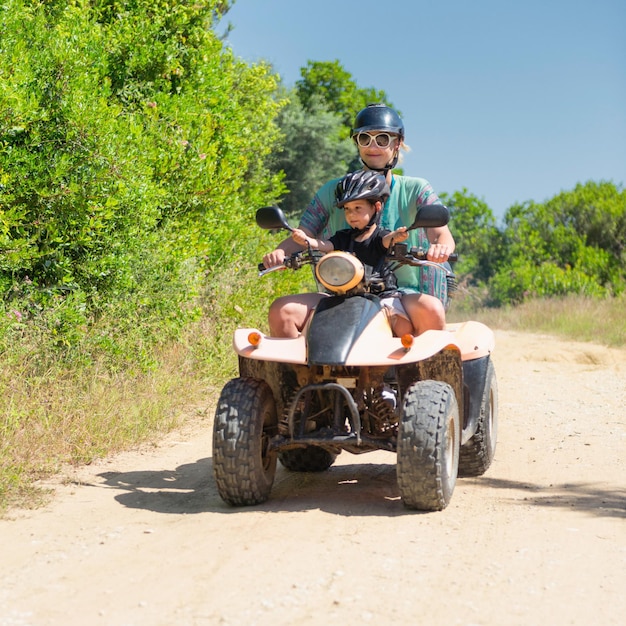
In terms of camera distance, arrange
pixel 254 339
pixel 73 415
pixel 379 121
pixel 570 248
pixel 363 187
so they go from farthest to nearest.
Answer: pixel 570 248
pixel 73 415
pixel 379 121
pixel 363 187
pixel 254 339

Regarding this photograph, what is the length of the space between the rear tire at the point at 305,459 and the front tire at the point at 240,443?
1.11 meters

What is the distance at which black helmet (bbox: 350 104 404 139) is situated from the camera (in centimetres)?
638

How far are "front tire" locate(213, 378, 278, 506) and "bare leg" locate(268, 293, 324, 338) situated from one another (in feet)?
1.16

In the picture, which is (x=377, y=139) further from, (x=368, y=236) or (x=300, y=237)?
(x=300, y=237)

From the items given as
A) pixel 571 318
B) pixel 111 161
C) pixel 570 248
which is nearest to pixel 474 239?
pixel 570 248

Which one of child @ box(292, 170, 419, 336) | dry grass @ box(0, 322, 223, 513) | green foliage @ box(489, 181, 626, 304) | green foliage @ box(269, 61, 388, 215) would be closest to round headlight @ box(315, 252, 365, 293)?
child @ box(292, 170, 419, 336)

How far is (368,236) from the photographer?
596 centimetres

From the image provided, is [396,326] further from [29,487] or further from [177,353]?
[177,353]

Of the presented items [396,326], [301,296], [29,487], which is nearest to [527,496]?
[396,326]

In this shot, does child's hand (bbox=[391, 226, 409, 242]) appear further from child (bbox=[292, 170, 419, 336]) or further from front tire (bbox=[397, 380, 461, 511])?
front tire (bbox=[397, 380, 461, 511])

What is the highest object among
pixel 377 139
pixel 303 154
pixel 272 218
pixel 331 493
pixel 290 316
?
pixel 303 154

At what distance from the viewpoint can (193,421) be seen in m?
8.89

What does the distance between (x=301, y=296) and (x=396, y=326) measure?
596 mm

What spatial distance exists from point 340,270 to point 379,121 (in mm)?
1373
